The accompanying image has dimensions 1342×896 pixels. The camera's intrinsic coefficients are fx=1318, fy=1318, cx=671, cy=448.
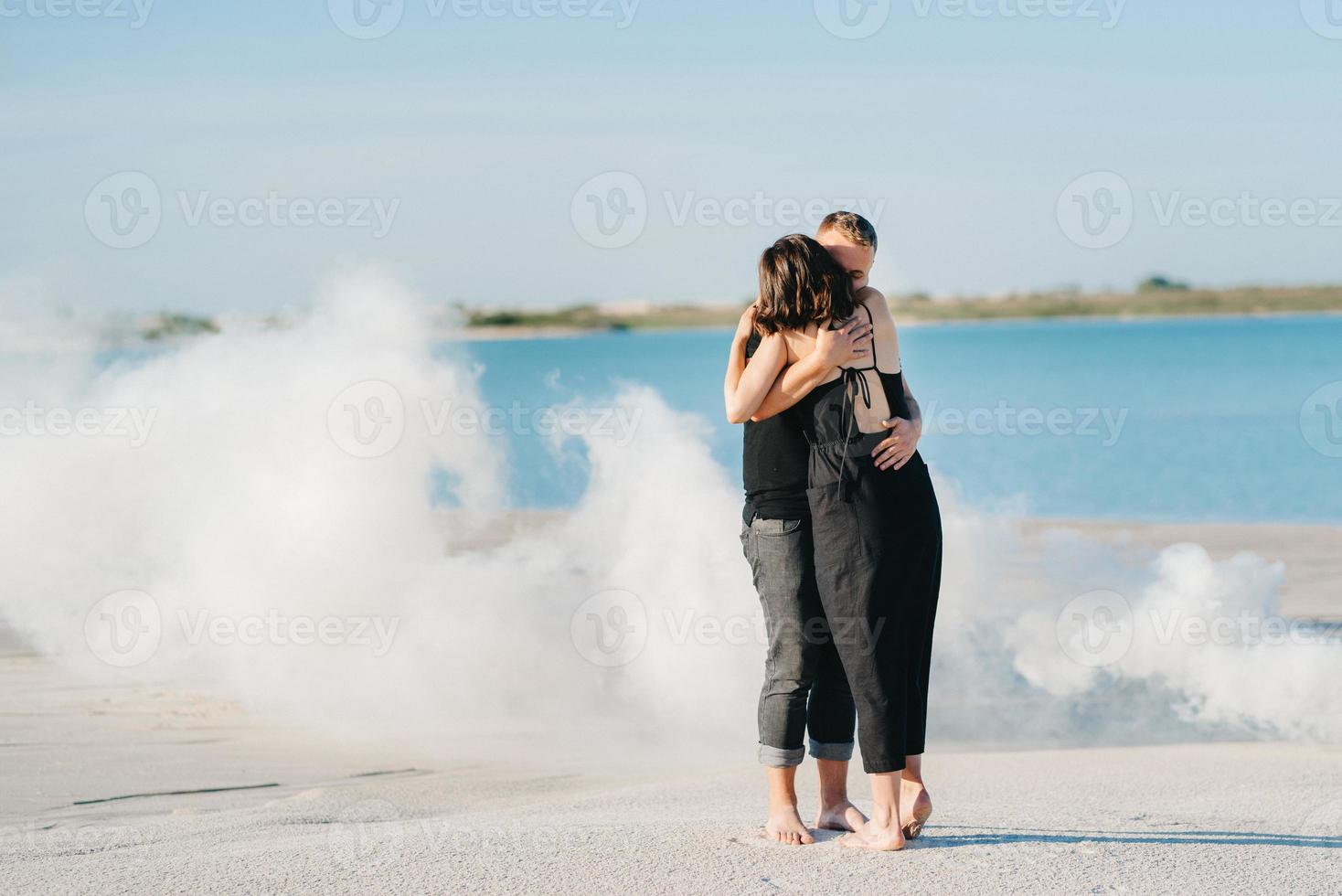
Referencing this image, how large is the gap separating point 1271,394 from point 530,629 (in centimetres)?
5248

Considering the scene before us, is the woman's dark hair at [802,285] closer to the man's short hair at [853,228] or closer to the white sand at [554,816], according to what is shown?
the man's short hair at [853,228]

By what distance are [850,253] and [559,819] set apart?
2.64 m

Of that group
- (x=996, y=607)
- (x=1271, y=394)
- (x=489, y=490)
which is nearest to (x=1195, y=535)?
(x=996, y=607)

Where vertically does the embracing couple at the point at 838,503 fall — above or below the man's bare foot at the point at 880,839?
above

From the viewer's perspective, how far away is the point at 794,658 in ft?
14.7

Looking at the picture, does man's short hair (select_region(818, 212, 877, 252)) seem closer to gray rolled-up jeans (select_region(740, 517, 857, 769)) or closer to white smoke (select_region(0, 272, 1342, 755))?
gray rolled-up jeans (select_region(740, 517, 857, 769))

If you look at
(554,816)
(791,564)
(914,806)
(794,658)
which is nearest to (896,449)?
(791,564)

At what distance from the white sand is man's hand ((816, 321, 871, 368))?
1.66 metres

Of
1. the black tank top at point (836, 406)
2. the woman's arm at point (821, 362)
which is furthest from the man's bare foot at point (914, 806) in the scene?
the woman's arm at point (821, 362)

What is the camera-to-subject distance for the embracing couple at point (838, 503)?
4293mm

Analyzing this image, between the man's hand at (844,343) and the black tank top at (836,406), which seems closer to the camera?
the man's hand at (844,343)

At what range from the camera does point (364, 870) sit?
435 centimetres

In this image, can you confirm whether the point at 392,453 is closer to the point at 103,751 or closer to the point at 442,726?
the point at 442,726

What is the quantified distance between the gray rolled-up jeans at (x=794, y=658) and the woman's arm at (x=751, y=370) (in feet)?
1.30
